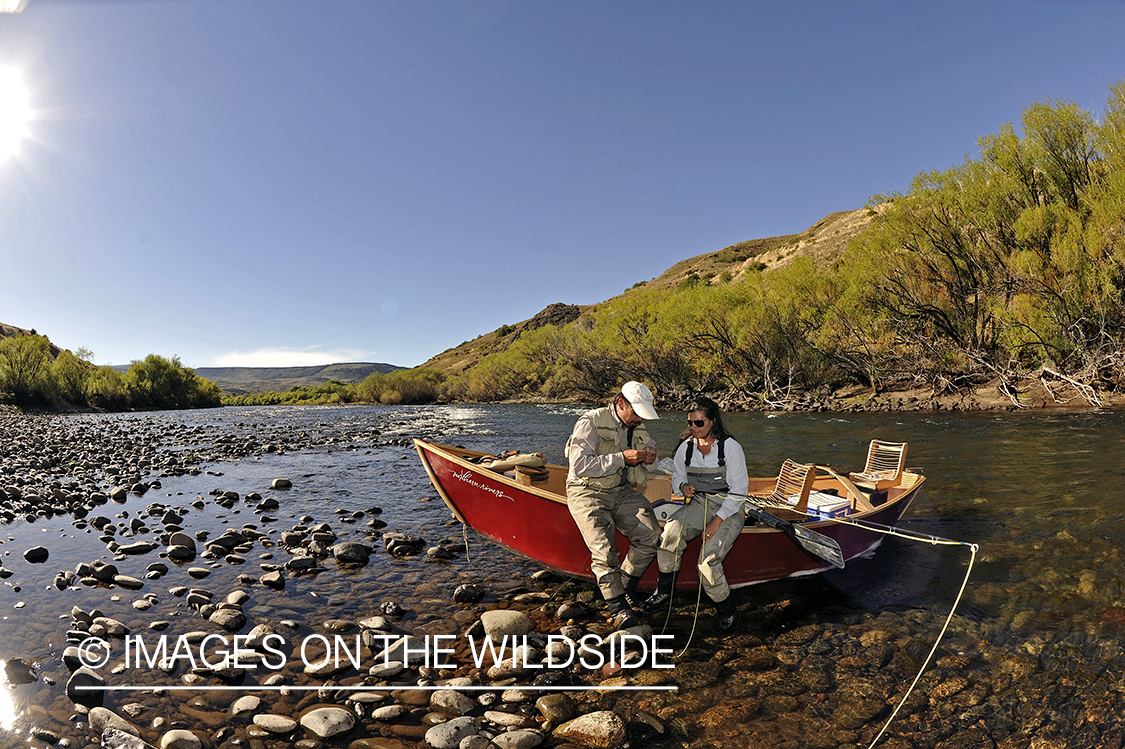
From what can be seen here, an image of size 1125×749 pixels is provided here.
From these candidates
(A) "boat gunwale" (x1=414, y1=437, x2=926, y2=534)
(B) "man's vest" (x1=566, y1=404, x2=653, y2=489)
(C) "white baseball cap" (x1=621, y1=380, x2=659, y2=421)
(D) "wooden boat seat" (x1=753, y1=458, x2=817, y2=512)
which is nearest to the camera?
(C) "white baseball cap" (x1=621, y1=380, x2=659, y2=421)

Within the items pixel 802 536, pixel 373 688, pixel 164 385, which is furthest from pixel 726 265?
pixel 373 688

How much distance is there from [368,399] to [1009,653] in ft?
303

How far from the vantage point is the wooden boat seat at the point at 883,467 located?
9891mm

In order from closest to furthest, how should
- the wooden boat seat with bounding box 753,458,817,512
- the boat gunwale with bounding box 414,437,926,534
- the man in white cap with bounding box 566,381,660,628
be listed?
the man in white cap with bounding box 566,381,660,628 < the boat gunwale with bounding box 414,437,926,534 < the wooden boat seat with bounding box 753,458,817,512

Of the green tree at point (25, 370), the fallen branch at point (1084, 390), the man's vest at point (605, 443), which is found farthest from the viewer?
the green tree at point (25, 370)

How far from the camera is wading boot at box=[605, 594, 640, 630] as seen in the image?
20.0 ft

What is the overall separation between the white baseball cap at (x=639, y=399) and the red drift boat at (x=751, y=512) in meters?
1.82

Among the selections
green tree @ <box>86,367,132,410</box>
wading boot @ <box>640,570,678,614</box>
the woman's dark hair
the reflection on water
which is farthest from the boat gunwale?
green tree @ <box>86,367,132,410</box>

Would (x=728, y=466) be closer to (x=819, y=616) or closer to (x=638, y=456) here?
(x=638, y=456)

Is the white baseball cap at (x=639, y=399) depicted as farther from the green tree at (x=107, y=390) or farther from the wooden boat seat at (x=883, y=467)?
the green tree at (x=107, y=390)

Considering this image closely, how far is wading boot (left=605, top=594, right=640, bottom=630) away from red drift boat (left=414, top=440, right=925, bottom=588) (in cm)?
65

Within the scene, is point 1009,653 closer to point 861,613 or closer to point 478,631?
point 861,613

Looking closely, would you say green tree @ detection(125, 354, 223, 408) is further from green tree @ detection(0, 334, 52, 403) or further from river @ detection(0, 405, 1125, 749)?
river @ detection(0, 405, 1125, 749)

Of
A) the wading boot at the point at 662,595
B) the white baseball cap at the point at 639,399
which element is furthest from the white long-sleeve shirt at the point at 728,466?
the wading boot at the point at 662,595
